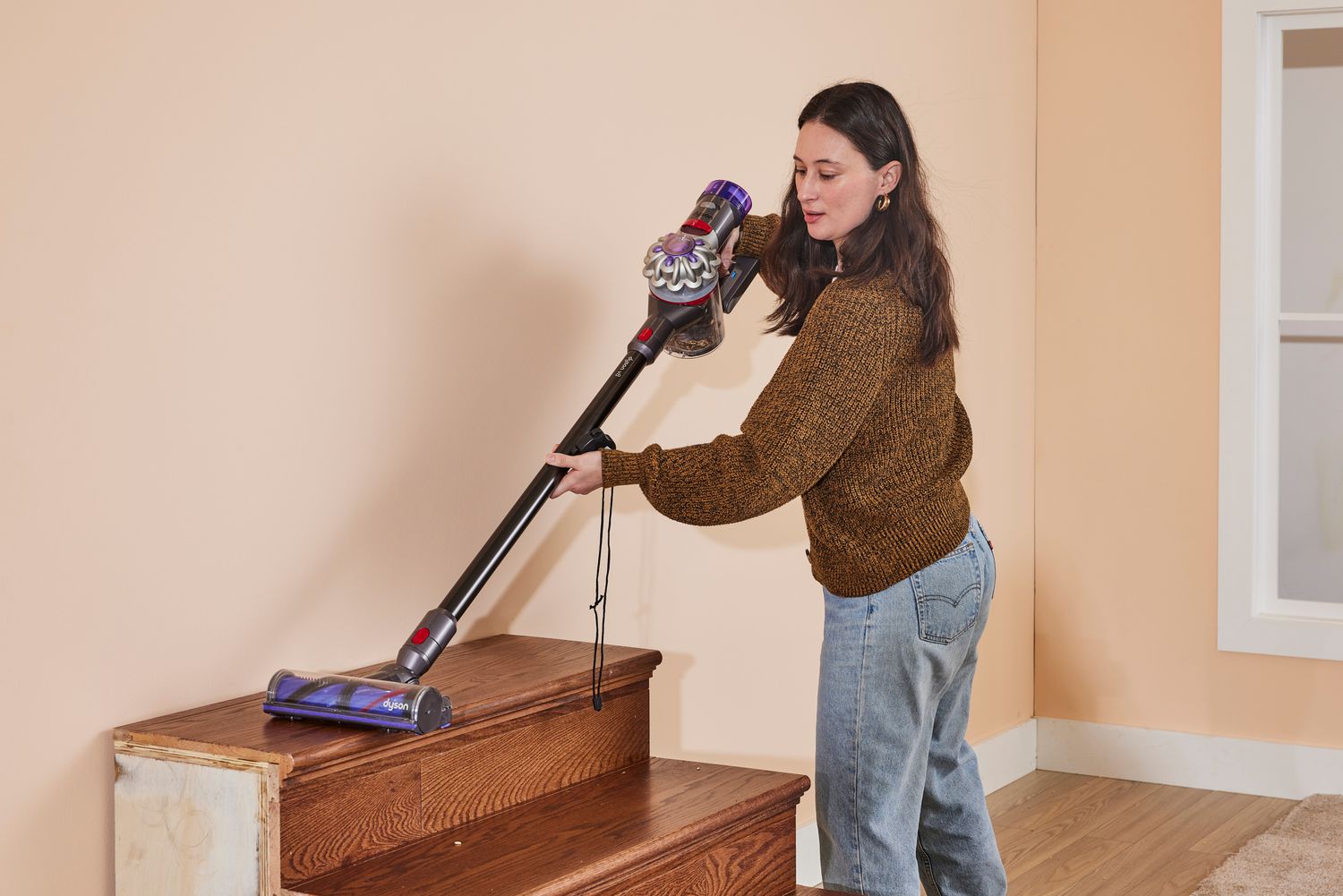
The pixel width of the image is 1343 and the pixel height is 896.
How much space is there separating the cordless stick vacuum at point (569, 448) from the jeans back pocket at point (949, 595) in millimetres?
411

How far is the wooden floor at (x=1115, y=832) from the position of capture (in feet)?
8.83

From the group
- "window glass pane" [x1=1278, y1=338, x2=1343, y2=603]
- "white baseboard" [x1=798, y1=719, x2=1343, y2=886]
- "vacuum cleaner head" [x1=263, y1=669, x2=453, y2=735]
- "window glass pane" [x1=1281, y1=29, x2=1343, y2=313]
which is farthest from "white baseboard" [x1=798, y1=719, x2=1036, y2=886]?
"vacuum cleaner head" [x1=263, y1=669, x2=453, y2=735]

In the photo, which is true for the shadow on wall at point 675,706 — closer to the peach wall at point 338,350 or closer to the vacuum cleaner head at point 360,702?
the peach wall at point 338,350

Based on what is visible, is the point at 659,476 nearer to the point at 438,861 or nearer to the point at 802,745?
the point at 438,861

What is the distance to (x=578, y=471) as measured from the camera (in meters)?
1.62

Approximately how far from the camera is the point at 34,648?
1353 millimetres

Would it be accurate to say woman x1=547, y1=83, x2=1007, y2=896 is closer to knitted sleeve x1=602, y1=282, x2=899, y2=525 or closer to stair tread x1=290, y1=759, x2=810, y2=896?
knitted sleeve x1=602, y1=282, x2=899, y2=525

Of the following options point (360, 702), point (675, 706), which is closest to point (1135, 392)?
point (675, 706)

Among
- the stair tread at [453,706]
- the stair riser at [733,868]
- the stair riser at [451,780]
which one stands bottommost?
the stair riser at [733,868]

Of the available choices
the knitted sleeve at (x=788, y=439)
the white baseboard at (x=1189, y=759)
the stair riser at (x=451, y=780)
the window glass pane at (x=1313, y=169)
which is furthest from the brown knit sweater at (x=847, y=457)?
the window glass pane at (x=1313, y=169)

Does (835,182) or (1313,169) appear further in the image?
(1313,169)

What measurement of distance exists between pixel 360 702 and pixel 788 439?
551 millimetres

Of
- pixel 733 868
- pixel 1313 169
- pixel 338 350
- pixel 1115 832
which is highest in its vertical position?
pixel 1313 169

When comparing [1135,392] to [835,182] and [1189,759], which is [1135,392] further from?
[835,182]
